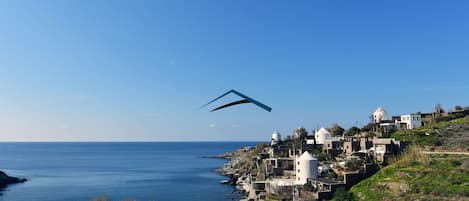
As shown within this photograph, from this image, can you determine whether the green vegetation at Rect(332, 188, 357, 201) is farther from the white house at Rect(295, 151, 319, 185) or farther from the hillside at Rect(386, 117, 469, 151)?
the hillside at Rect(386, 117, 469, 151)

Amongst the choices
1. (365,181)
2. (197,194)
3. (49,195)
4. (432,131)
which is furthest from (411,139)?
(49,195)

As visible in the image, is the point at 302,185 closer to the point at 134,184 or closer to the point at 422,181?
the point at 422,181

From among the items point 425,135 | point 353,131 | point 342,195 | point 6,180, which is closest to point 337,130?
point 353,131

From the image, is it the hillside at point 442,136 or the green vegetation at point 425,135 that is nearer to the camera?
the hillside at point 442,136

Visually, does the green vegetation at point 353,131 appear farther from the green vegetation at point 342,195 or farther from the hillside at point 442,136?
the green vegetation at point 342,195

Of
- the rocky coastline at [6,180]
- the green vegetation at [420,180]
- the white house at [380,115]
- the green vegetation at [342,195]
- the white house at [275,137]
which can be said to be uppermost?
the white house at [380,115]

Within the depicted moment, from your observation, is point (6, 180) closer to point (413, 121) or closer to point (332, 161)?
point (332, 161)

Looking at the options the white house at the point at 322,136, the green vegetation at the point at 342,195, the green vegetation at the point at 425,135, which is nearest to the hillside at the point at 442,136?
the green vegetation at the point at 425,135

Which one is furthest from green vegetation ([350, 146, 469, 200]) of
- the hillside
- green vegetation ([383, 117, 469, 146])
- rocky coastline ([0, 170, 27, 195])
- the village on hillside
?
rocky coastline ([0, 170, 27, 195])
